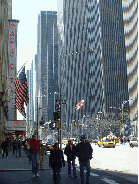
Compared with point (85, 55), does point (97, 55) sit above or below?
below

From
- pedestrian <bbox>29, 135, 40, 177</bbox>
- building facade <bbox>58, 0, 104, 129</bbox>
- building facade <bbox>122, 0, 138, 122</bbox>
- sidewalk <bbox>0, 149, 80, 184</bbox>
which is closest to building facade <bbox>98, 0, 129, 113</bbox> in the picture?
building facade <bbox>58, 0, 104, 129</bbox>

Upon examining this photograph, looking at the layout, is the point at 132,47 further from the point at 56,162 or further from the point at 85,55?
the point at 56,162

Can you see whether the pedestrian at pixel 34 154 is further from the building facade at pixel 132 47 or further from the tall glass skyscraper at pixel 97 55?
the tall glass skyscraper at pixel 97 55

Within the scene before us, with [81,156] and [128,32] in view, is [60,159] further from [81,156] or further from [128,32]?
[128,32]

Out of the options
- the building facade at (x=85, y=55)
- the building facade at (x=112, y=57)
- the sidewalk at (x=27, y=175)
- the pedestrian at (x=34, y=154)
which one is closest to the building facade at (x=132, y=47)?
the building facade at (x=112, y=57)

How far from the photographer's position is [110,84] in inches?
6880

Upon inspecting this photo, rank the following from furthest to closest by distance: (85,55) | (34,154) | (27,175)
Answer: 1. (85,55)
2. (27,175)
3. (34,154)

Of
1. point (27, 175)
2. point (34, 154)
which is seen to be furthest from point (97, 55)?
point (34, 154)

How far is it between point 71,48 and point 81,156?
184513mm

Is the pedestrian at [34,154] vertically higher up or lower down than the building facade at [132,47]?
lower down

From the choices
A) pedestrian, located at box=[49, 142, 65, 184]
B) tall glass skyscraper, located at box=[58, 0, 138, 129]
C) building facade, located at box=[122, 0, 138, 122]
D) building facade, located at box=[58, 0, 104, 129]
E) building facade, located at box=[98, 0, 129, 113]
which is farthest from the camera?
building facade, located at box=[58, 0, 104, 129]

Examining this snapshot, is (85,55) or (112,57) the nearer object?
(112,57)

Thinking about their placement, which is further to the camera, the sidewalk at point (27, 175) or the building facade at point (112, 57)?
the building facade at point (112, 57)

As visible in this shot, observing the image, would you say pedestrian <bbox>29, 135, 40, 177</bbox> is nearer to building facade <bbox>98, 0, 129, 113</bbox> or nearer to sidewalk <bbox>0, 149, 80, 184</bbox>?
sidewalk <bbox>0, 149, 80, 184</bbox>
